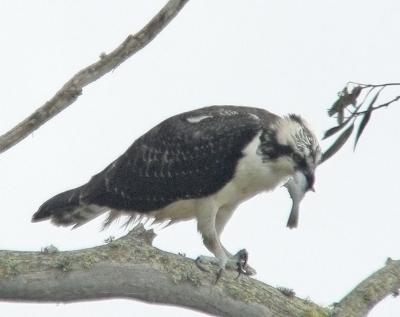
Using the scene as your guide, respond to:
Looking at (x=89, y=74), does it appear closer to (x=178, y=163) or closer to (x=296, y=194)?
(x=178, y=163)

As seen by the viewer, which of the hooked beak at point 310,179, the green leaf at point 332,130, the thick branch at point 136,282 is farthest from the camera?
the hooked beak at point 310,179

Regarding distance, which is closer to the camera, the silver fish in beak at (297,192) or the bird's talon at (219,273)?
the bird's talon at (219,273)

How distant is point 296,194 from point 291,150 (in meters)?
0.37

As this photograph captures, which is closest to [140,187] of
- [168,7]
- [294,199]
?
[294,199]

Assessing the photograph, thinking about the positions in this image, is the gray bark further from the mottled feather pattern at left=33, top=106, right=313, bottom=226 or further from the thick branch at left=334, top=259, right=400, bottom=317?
the mottled feather pattern at left=33, top=106, right=313, bottom=226

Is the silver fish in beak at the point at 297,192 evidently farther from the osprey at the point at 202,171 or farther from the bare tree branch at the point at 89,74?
the bare tree branch at the point at 89,74

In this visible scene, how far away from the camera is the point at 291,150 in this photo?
9125mm

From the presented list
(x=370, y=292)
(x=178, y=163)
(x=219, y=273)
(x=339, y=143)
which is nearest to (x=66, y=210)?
(x=178, y=163)

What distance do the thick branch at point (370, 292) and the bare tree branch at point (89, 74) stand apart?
7.26ft

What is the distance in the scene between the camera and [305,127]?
30.8ft

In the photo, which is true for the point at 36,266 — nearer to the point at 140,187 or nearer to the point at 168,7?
the point at 168,7

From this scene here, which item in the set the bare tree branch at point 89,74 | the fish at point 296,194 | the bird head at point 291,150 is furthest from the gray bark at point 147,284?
the bird head at point 291,150

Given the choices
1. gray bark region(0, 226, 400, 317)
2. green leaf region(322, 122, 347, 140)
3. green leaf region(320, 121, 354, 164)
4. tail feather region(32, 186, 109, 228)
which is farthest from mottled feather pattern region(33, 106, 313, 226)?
green leaf region(322, 122, 347, 140)

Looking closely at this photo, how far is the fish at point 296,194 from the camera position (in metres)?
8.97
